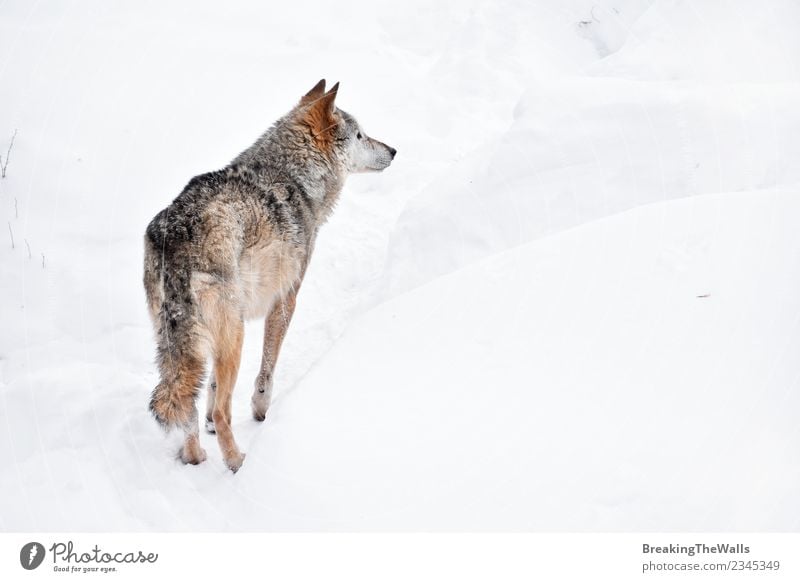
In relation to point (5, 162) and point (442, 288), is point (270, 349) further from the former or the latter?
point (5, 162)

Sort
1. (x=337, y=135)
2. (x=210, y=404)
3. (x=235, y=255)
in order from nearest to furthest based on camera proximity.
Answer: (x=235, y=255) → (x=210, y=404) → (x=337, y=135)

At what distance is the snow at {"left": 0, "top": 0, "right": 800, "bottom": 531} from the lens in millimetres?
3418

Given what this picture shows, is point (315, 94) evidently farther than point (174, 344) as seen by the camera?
Yes

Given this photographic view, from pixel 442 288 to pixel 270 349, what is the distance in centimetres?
134

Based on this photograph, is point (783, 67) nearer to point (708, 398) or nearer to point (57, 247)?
point (708, 398)

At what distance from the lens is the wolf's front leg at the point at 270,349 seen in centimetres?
496

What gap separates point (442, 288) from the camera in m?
4.90

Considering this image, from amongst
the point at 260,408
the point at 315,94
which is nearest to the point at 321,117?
the point at 315,94

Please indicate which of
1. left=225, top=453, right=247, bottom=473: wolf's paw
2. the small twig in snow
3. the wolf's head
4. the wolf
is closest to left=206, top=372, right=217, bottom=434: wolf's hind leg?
the wolf

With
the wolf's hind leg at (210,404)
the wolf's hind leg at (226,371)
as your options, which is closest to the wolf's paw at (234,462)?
the wolf's hind leg at (226,371)

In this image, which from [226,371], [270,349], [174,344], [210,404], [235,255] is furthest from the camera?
[270,349]

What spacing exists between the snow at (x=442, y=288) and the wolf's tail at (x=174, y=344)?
0.64 metres

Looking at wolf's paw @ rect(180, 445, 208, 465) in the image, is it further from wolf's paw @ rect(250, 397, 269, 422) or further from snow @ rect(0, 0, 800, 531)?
wolf's paw @ rect(250, 397, 269, 422)

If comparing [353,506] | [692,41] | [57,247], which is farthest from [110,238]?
[692,41]
